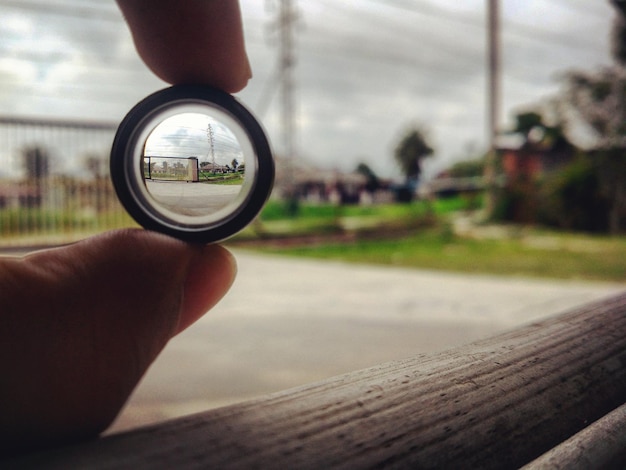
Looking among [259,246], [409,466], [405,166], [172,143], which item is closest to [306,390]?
[409,466]

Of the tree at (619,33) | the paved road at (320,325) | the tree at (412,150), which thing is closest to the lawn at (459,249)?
the paved road at (320,325)

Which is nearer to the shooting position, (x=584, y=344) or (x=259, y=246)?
(x=584, y=344)

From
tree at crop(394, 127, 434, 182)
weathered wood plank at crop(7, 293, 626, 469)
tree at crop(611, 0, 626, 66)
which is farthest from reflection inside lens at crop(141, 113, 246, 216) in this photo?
tree at crop(394, 127, 434, 182)

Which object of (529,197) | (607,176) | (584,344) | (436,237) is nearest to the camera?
(584,344)

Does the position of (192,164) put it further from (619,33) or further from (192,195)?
(619,33)

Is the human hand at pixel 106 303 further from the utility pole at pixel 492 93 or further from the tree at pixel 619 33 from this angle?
the tree at pixel 619 33

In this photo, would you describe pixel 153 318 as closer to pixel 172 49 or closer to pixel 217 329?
pixel 172 49

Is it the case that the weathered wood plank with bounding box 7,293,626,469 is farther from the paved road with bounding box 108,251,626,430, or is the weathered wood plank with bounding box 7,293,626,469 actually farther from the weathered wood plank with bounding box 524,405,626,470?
the paved road with bounding box 108,251,626,430
